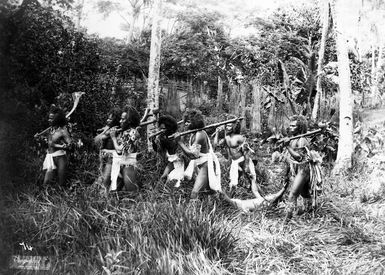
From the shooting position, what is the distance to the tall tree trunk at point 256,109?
20.4 feet

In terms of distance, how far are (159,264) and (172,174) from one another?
180cm

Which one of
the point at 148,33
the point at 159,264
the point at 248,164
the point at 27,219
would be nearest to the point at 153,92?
the point at 148,33

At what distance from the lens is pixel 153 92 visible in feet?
20.7

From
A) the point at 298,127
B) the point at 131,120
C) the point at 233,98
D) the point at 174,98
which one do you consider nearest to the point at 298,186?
the point at 298,127

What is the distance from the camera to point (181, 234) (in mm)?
3713

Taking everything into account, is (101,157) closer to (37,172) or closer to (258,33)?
(37,172)

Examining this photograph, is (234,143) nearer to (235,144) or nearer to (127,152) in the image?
(235,144)

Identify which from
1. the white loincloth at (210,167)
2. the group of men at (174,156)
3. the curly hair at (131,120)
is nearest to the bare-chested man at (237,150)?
the group of men at (174,156)

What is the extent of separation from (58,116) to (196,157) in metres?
1.74

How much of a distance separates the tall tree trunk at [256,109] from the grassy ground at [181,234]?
1554 mm

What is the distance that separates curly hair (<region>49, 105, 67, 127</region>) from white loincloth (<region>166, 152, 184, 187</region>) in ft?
4.46

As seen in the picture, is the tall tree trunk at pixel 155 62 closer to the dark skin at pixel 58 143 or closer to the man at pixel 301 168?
the dark skin at pixel 58 143

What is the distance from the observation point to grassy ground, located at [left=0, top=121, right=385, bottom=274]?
11.9 feet

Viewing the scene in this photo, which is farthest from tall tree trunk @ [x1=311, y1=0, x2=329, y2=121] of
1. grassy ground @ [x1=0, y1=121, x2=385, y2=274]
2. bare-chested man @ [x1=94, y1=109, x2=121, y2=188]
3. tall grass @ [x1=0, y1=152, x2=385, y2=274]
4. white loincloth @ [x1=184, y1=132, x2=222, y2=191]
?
bare-chested man @ [x1=94, y1=109, x2=121, y2=188]
